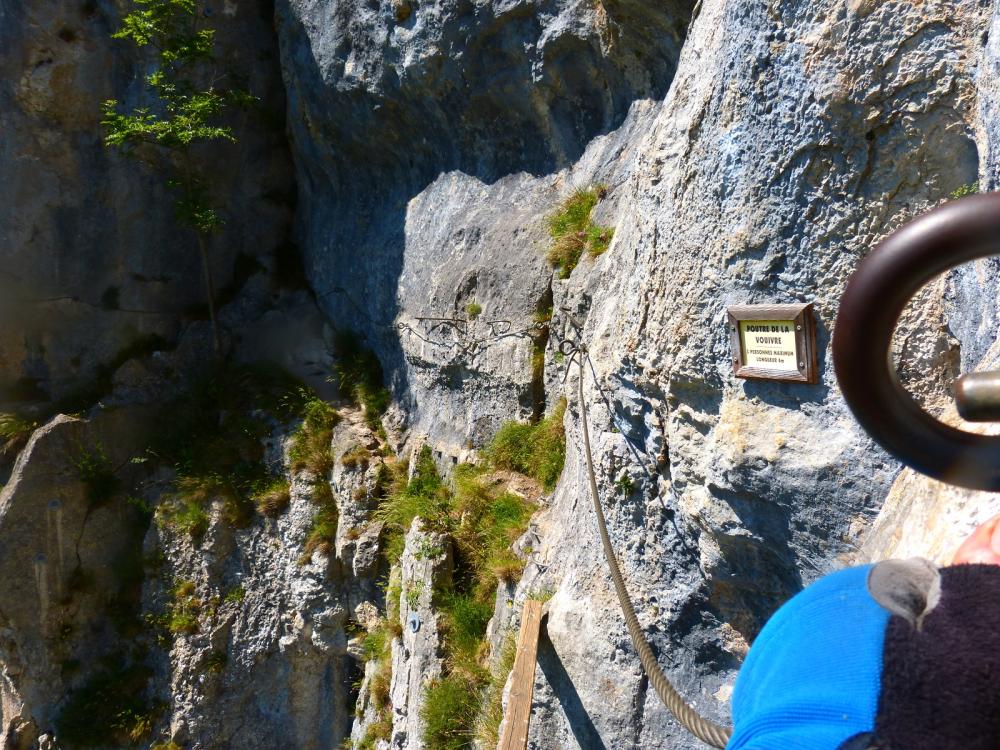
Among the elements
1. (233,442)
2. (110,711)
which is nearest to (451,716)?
(233,442)

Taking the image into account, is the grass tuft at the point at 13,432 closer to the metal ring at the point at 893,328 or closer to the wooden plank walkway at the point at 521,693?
the wooden plank walkway at the point at 521,693

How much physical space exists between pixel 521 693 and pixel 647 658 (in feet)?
4.52

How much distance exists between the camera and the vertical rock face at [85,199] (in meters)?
9.54

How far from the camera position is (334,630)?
7.82 m

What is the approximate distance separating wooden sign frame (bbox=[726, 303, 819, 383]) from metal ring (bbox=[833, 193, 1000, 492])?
1.90 metres

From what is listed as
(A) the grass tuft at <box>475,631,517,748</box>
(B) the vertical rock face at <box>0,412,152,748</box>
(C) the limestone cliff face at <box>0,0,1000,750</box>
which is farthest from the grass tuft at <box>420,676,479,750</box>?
(B) the vertical rock face at <box>0,412,152,748</box>

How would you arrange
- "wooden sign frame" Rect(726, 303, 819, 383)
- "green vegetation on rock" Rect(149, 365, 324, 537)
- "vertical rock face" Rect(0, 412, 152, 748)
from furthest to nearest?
"vertical rock face" Rect(0, 412, 152, 748)
"green vegetation on rock" Rect(149, 365, 324, 537)
"wooden sign frame" Rect(726, 303, 819, 383)

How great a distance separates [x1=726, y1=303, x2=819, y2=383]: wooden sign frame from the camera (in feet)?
9.23

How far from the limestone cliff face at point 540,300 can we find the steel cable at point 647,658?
146mm

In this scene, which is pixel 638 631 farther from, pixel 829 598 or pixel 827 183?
pixel 829 598

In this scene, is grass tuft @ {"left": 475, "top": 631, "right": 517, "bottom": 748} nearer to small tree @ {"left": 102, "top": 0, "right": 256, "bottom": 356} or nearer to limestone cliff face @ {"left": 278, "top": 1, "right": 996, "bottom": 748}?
limestone cliff face @ {"left": 278, "top": 1, "right": 996, "bottom": 748}

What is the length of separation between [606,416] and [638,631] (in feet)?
4.09

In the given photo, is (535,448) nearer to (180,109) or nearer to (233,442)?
(233,442)

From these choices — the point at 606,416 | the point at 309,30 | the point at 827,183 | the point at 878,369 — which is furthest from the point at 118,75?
the point at 878,369
